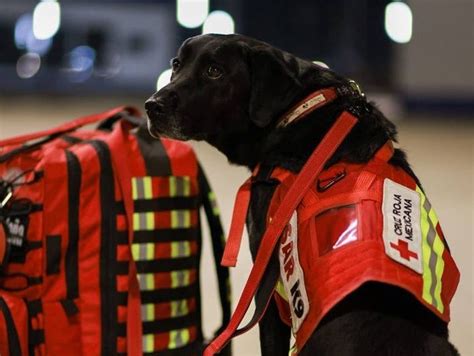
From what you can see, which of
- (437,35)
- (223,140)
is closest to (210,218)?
(223,140)

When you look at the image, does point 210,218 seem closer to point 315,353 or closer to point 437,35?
point 315,353

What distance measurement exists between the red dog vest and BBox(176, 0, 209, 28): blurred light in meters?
7.67

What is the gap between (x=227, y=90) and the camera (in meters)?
1.72

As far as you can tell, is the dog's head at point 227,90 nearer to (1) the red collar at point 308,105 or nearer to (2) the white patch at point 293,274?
(1) the red collar at point 308,105

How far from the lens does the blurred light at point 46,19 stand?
32.3ft

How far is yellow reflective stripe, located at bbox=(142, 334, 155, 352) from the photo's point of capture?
6.60 feet

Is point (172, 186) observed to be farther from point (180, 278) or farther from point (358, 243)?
point (358, 243)

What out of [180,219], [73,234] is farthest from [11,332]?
[180,219]

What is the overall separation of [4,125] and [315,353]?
221 inches

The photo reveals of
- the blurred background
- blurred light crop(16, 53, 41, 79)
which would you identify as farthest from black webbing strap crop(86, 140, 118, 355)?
blurred light crop(16, 53, 41, 79)

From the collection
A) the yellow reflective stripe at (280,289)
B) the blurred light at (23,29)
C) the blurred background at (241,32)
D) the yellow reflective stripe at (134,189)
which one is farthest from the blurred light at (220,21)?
the yellow reflective stripe at (280,289)

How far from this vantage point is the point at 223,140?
1.79 m

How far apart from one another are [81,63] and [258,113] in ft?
28.2

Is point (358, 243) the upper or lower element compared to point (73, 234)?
upper
